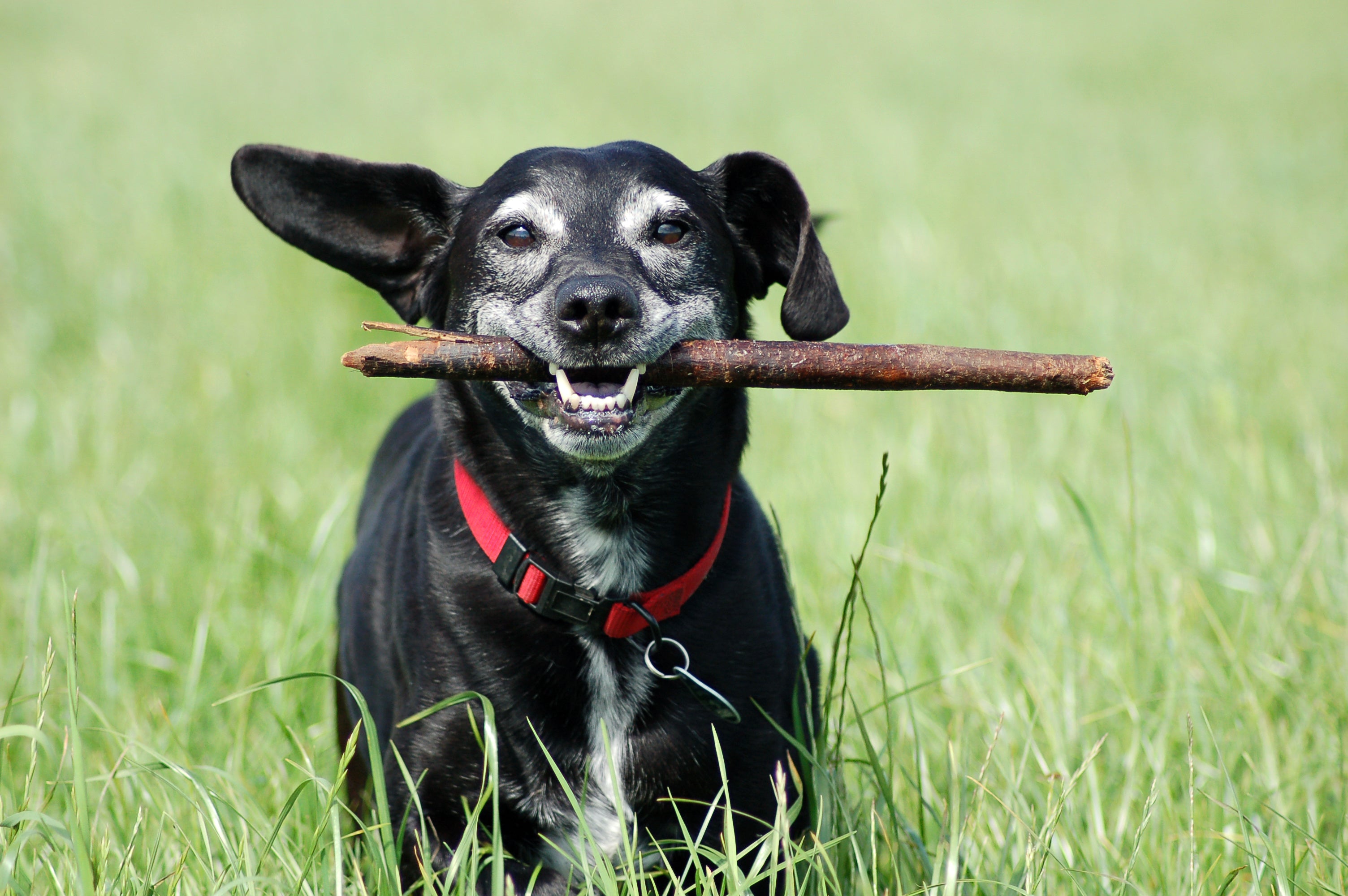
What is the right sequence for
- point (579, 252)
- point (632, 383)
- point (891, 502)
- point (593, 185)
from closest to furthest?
point (632, 383) → point (579, 252) → point (593, 185) → point (891, 502)

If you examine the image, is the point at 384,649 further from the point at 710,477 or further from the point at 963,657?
the point at 963,657

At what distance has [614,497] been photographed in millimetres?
2543

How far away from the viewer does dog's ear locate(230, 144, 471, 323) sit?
2.64 m

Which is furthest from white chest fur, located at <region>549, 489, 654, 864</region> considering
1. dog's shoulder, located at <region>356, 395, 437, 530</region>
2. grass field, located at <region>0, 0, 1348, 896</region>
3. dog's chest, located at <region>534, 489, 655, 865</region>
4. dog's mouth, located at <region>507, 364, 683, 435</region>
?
dog's shoulder, located at <region>356, 395, 437, 530</region>

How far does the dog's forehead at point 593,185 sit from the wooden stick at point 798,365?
51 centimetres

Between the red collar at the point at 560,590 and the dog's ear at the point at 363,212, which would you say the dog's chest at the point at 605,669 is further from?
the dog's ear at the point at 363,212

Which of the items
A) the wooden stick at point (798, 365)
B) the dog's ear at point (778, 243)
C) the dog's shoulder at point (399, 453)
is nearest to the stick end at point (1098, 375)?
the wooden stick at point (798, 365)

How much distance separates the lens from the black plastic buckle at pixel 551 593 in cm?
231

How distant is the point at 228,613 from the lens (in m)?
3.72

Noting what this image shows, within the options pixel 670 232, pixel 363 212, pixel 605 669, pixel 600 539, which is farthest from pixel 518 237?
pixel 605 669

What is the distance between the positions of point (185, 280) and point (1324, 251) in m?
7.65

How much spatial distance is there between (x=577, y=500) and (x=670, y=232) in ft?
2.10

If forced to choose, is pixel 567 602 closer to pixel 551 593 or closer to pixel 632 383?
pixel 551 593

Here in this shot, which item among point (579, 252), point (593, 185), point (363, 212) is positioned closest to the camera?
point (579, 252)
